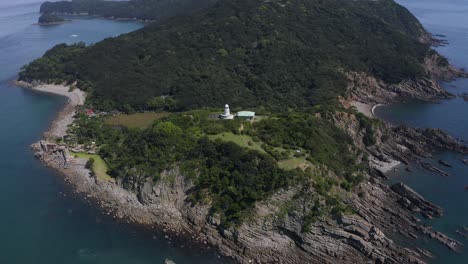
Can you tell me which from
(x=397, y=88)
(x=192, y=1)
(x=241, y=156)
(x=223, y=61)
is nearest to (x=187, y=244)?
(x=241, y=156)

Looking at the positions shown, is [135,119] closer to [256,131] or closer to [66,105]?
[66,105]

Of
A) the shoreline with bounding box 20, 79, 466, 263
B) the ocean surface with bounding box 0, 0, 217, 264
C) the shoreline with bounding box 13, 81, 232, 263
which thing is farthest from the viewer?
the shoreline with bounding box 13, 81, 232, 263

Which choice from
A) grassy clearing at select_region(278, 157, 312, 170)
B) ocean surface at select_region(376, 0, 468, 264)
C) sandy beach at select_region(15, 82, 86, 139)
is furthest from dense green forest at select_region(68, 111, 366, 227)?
sandy beach at select_region(15, 82, 86, 139)

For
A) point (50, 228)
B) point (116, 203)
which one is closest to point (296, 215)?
point (116, 203)

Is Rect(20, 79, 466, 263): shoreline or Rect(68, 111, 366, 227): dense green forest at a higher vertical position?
Rect(68, 111, 366, 227): dense green forest

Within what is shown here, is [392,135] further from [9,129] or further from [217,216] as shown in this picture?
[9,129]

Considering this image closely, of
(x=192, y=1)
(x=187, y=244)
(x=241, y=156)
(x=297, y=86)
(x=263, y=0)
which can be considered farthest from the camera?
(x=192, y=1)

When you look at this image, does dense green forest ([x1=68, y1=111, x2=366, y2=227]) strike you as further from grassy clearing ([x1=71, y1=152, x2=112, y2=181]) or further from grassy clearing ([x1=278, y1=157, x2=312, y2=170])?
grassy clearing ([x1=71, y1=152, x2=112, y2=181])

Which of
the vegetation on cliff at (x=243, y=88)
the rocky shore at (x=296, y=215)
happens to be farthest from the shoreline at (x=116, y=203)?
the vegetation on cliff at (x=243, y=88)

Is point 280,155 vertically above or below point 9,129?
above
